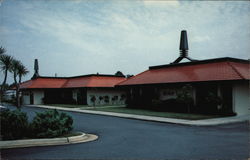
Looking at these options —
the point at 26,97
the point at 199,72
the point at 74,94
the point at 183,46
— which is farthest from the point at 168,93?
the point at 26,97

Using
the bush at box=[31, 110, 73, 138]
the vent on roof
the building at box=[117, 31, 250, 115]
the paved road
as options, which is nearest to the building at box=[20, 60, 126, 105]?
the building at box=[117, 31, 250, 115]

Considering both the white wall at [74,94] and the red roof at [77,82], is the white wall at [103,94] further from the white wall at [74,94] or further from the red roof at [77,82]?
the white wall at [74,94]

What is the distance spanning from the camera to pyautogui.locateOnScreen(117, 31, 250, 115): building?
2077cm

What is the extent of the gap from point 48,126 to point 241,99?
1691 cm

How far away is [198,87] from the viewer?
23.1 m

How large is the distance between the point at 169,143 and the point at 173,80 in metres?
15.6

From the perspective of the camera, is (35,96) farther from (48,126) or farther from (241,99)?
(48,126)

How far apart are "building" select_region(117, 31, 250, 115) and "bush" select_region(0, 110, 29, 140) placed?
43.4 feet

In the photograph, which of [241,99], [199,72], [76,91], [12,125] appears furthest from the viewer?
[76,91]

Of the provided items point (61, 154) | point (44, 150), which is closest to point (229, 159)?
point (61, 154)

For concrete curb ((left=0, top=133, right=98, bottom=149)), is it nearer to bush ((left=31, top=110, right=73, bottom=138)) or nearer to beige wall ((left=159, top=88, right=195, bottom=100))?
bush ((left=31, top=110, right=73, bottom=138))

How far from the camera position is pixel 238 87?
21.3 meters

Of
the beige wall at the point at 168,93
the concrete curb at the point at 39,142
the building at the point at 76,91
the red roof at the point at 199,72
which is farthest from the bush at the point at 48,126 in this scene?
the building at the point at 76,91

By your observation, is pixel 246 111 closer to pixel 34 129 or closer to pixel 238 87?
pixel 238 87
